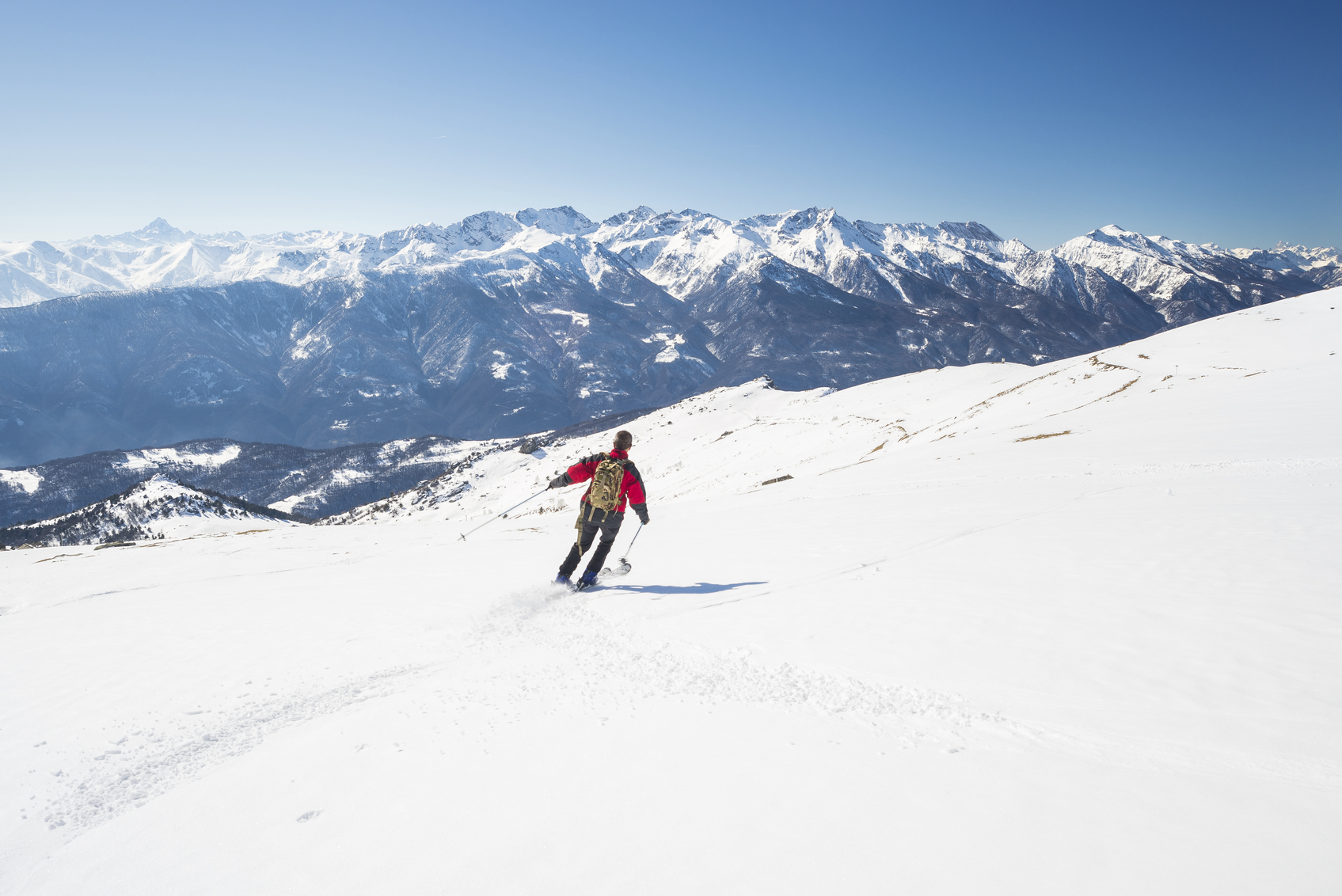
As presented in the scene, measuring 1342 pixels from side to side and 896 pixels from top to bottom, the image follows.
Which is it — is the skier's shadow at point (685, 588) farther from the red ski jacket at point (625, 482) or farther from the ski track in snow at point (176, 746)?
the ski track in snow at point (176, 746)

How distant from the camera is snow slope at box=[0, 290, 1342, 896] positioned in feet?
11.9

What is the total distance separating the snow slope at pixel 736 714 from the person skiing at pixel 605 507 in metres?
0.71

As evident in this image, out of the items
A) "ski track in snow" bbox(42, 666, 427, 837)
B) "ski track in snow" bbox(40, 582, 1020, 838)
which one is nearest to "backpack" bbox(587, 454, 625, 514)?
"ski track in snow" bbox(40, 582, 1020, 838)

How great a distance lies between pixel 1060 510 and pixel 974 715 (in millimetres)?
9892

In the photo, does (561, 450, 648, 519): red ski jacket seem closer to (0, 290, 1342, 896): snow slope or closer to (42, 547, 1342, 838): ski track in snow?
(0, 290, 1342, 896): snow slope

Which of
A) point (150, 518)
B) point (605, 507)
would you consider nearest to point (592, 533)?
point (605, 507)

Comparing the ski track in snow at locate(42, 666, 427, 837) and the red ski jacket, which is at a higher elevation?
the red ski jacket

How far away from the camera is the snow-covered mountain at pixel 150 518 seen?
78.0m

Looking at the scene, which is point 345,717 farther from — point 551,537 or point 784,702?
point 551,537

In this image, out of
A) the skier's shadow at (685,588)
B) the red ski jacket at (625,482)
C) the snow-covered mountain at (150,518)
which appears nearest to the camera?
the skier's shadow at (685,588)

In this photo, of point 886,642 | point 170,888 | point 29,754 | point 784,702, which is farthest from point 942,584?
point 29,754

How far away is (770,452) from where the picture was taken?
47969mm

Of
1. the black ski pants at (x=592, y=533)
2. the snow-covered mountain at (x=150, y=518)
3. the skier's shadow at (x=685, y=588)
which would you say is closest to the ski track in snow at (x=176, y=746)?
the black ski pants at (x=592, y=533)

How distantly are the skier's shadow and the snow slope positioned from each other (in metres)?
0.11
